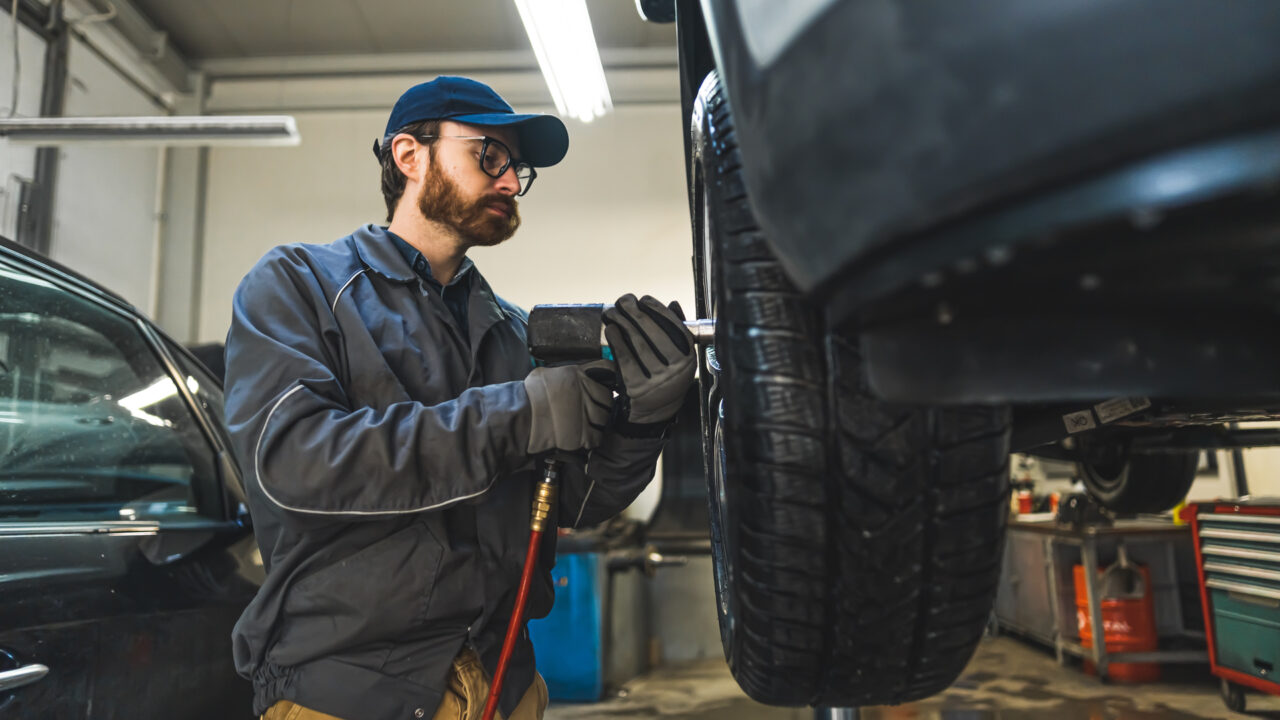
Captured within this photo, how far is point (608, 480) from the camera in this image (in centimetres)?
114

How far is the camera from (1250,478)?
4016mm

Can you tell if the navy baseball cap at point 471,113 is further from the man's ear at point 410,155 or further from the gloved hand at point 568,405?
the gloved hand at point 568,405

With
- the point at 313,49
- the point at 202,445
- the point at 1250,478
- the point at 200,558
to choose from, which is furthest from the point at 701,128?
the point at 313,49

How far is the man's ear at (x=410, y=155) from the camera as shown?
129 centimetres

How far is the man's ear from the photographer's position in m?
1.29

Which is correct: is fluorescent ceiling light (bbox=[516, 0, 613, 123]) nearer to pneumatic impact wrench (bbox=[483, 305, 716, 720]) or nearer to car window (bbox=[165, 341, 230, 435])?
car window (bbox=[165, 341, 230, 435])

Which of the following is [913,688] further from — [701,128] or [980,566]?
[701,128]

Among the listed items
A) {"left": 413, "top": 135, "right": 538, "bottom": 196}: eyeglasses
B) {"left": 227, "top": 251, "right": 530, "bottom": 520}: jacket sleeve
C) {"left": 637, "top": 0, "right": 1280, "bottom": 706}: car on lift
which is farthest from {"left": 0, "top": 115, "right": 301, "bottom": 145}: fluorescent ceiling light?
{"left": 637, "top": 0, "right": 1280, "bottom": 706}: car on lift

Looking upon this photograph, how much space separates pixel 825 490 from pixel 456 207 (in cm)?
87

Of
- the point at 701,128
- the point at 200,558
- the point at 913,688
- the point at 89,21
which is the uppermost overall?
the point at 89,21

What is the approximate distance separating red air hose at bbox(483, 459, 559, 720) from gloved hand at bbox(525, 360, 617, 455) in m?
0.10

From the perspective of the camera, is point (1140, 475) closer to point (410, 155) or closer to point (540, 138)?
point (540, 138)

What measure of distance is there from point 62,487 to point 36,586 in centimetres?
23

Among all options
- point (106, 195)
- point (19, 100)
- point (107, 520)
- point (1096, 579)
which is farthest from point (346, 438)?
point (106, 195)
